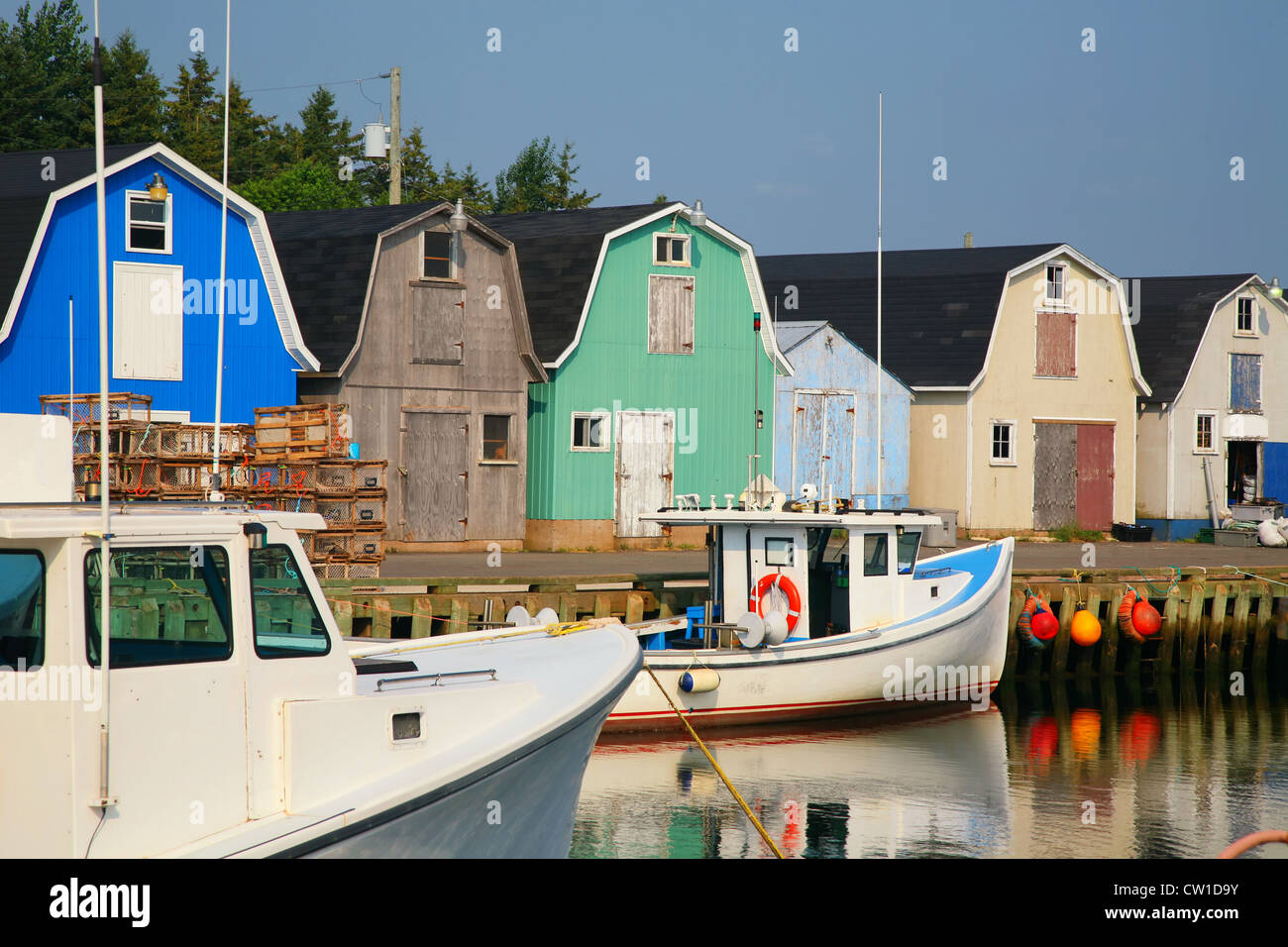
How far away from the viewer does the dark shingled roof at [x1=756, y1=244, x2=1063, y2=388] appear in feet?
113

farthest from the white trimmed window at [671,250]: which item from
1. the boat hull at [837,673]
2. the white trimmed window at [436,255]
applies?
the boat hull at [837,673]

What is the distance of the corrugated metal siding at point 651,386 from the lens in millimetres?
28141

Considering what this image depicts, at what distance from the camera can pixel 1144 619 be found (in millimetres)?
23484

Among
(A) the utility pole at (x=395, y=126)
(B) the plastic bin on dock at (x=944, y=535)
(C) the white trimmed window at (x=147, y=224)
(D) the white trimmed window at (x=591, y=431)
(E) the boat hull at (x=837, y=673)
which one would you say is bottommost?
(E) the boat hull at (x=837, y=673)

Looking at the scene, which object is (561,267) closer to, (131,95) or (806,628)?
(806,628)

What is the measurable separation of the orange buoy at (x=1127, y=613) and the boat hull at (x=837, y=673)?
4.16 m

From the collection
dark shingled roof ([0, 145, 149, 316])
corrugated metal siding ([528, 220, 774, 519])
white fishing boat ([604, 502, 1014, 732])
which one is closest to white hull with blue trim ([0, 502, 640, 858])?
white fishing boat ([604, 502, 1014, 732])

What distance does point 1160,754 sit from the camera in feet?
59.7

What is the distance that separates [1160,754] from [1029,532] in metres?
16.5

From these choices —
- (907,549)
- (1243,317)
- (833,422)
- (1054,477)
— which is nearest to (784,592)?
(907,549)

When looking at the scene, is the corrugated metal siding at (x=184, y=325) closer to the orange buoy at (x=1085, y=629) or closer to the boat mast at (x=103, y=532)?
the orange buoy at (x=1085, y=629)
